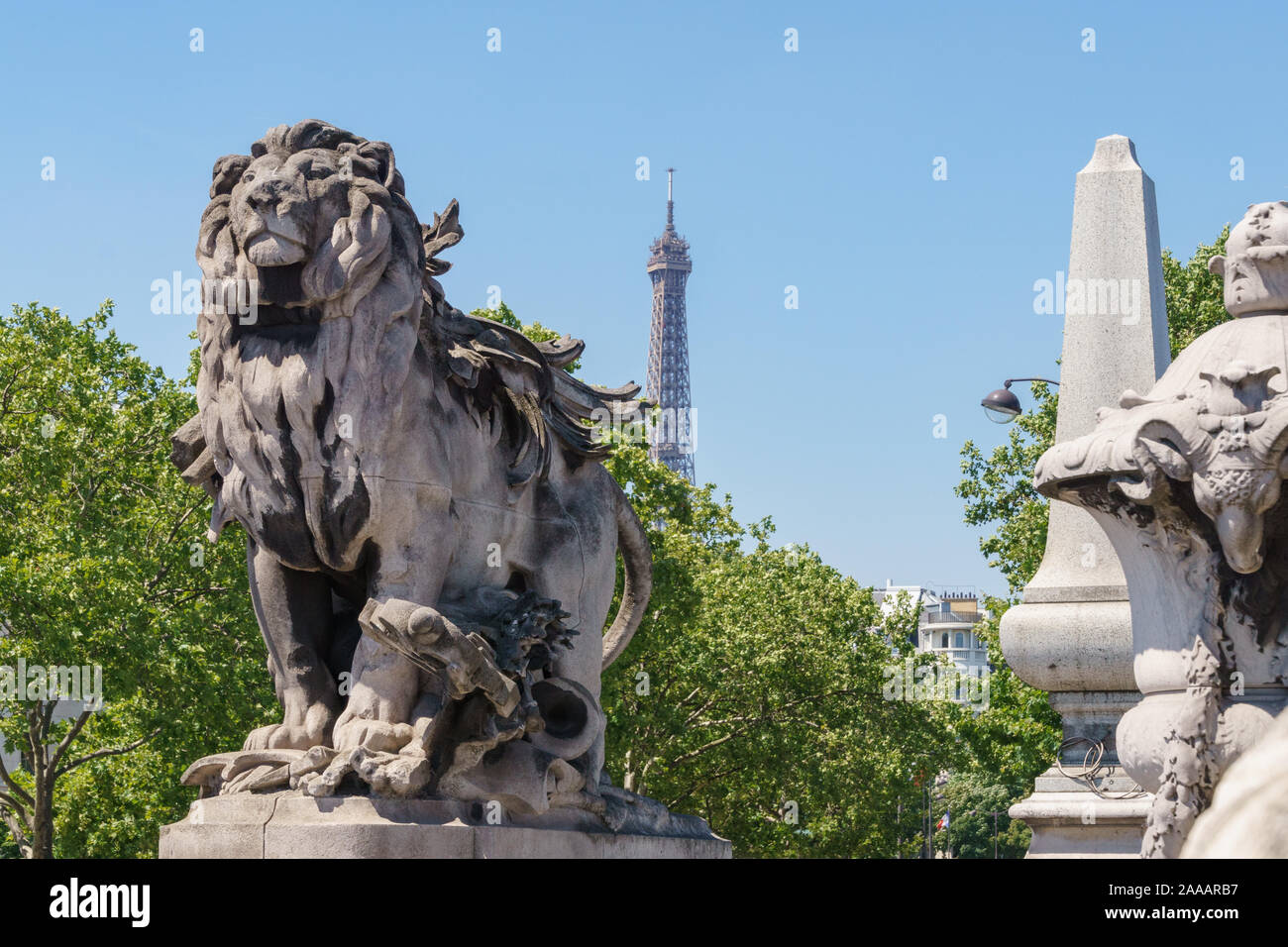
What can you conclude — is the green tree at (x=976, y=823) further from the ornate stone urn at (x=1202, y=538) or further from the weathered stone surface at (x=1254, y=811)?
the weathered stone surface at (x=1254, y=811)

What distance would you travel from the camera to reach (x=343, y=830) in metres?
7.54

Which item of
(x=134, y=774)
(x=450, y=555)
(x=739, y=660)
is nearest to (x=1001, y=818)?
(x=739, y=660)

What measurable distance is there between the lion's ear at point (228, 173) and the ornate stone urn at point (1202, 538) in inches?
152

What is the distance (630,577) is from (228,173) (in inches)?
132

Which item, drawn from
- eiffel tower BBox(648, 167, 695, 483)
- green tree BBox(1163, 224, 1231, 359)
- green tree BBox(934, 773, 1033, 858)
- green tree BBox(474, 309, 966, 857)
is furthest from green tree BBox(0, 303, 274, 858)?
eiffel tower BBox(648, 167, 695, 483)

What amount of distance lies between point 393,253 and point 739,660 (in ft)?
91.5

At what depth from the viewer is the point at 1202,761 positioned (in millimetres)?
7238

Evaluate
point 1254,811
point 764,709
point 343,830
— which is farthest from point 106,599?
point 1254,811

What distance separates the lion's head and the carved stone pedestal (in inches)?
45.2

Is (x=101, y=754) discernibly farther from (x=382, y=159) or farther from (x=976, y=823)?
(x=976, y=823)

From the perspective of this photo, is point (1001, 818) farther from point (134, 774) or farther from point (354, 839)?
point (354, 839)
